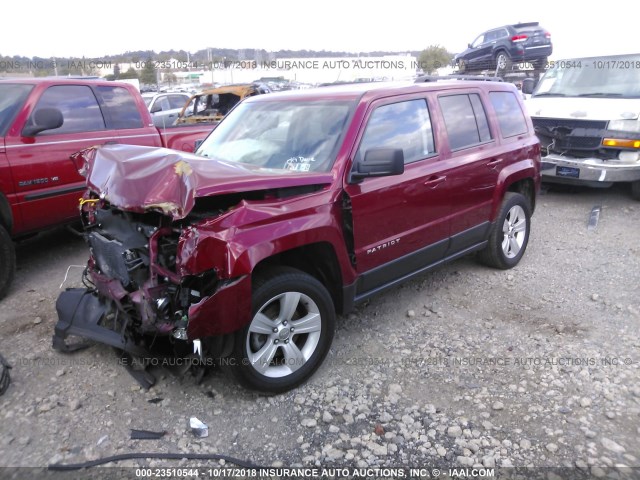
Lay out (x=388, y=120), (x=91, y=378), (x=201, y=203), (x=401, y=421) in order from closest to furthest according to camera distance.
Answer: (x=201, y=203)
(x=401, y=421)
(x=91, y=378)
(x=388, y=120)

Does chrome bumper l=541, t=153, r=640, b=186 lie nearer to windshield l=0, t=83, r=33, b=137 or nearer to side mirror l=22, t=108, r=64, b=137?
side mirror l=22, t=108, r=64, b=137

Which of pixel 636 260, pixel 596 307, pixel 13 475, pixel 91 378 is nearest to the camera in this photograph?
pixel 13 475

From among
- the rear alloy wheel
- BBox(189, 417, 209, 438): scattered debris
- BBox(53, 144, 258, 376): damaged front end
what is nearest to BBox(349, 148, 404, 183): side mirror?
BBox(53, 144, 258, 376): damaged front end

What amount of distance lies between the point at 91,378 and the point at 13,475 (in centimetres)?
83

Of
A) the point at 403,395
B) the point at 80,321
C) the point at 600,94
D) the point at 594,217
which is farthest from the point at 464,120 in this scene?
the point at 600,94

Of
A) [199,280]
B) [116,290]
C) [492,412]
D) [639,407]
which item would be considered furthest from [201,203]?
[639,407]

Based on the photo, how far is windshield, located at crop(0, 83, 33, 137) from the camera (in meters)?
4.68

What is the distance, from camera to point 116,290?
313 centimetres

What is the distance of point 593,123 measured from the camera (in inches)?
291

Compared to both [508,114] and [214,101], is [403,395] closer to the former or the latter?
[508,114]

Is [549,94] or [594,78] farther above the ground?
[594,78]

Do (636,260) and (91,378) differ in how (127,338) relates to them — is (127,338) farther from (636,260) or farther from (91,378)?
(636,260)

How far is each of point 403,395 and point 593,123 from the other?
605cm

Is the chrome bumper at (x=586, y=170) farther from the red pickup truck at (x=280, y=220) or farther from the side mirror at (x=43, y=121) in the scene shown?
the side mirror at (x=43, y=121)
